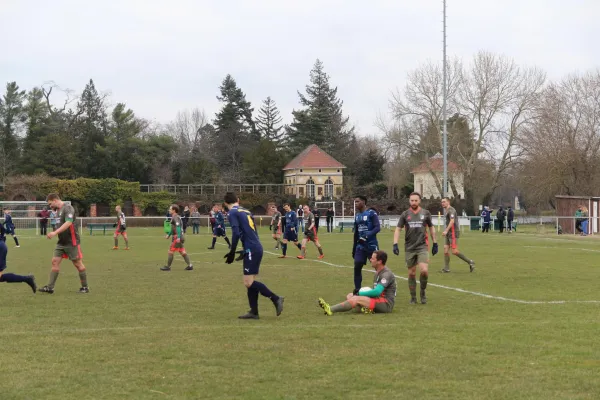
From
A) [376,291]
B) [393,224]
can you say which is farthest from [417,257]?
[393,224]

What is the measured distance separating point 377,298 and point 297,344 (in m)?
2.95

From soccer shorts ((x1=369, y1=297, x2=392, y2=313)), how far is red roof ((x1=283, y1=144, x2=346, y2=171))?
81736 mm

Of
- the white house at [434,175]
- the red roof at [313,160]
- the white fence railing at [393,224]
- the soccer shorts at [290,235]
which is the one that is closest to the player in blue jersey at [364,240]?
the soccer shorts at [290,235]

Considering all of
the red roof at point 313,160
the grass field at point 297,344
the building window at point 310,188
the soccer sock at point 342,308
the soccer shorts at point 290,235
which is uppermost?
the red roof at point 313,160

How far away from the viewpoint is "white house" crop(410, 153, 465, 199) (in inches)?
2970

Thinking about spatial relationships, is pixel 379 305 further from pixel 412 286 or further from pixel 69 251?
pixel 69 251

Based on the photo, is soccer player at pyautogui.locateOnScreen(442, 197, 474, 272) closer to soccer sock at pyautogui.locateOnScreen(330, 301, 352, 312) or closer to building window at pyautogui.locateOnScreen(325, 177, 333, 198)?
soccer sock at pyautogui.locateOnScreen(330, 301, 352, 312)

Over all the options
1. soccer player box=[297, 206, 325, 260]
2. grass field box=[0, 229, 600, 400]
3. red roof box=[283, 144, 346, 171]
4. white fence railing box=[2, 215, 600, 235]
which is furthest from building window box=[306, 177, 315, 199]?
grass field box=[0, 229, 600, 400]

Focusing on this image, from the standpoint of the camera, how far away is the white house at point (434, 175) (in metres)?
75.4

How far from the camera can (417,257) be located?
12820mm

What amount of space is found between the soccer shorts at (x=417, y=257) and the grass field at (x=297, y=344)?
29.9 inches

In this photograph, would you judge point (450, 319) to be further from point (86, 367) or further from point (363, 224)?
point (86, 367)

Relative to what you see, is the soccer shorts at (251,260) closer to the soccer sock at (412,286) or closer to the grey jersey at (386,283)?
the grey jersey at (386,283)

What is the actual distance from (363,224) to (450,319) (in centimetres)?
339
